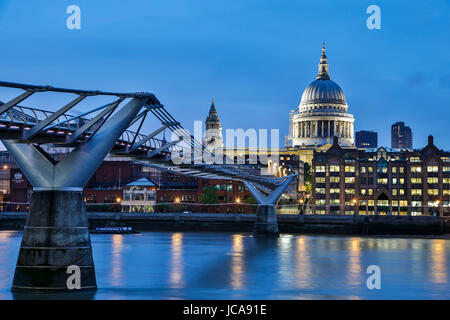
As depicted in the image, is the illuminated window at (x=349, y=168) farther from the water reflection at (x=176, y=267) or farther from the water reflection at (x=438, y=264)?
the water reflection at (x=176, y=267)

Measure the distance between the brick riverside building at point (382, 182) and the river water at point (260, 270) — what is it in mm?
55082

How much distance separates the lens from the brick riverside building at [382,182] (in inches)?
5103

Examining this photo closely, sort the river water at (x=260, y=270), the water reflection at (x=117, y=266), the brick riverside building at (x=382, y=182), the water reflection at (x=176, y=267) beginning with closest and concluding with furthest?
1. the river water at (x=260, y=270)
2. the water reflection at (x=117, y=266)
3. the water reflection at (x=176, y=267)
4. the brick riverside building at (x=382, y=182)

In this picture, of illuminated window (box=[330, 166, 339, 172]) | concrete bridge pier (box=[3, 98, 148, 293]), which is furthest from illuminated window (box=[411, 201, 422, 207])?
concrete bridge pier (box=[3, 98, 148, 293])

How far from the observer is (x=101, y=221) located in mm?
112562

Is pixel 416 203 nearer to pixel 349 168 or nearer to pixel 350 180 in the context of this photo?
pixel 350 180

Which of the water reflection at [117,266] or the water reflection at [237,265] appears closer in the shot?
the water reflection at [117,266]

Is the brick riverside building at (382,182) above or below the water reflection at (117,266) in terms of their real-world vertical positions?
above

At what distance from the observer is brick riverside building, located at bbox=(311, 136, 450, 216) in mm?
129625

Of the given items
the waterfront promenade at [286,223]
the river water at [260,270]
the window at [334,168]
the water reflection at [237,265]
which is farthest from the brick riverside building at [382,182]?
the water reflection at [237,265]

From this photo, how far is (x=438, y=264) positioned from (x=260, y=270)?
1489 centimetres
